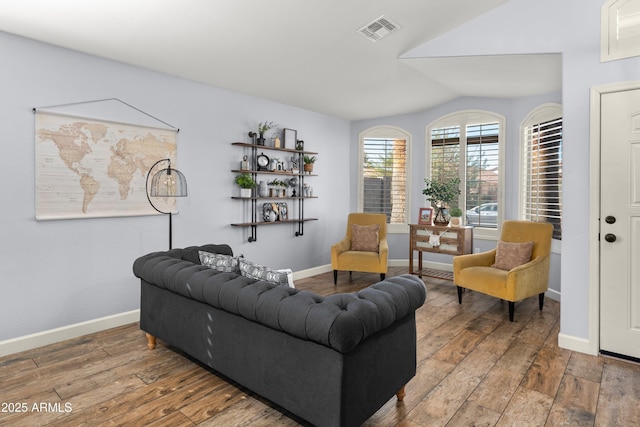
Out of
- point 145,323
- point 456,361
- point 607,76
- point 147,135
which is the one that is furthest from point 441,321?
point 147,135

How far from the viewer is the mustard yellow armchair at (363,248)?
16.7 feet

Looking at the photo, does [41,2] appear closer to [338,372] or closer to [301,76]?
[301,76]

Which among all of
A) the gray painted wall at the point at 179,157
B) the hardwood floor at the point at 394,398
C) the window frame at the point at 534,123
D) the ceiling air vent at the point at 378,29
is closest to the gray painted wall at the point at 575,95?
the gray painted wall at the point at 179,157

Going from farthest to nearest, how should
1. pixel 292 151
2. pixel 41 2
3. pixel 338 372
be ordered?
1. pixel 292 151
2. pixel 41 2
3. pixel 338 372

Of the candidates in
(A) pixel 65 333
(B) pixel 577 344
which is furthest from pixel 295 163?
(B) pixel 577 344

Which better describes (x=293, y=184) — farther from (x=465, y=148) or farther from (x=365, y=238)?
(x=465, y=148)

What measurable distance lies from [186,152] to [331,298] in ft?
9.67

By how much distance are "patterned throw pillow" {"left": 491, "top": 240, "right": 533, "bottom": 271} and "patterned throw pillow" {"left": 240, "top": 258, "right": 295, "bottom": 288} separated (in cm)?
291

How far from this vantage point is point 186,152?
13.8 feet

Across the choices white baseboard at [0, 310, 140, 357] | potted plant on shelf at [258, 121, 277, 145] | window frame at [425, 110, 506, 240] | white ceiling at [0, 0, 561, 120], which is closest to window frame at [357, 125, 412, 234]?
window frame at [425, 110, 506, 240]

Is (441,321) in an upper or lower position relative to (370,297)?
lower

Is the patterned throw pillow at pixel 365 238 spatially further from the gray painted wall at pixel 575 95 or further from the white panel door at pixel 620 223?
the white panel door at pixel 620 223

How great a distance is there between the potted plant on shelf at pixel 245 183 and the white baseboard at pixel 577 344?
11.7ft

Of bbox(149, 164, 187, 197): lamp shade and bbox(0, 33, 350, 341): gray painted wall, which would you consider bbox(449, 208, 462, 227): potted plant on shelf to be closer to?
bbox(0, 33, 350, 341): gray painted wall
